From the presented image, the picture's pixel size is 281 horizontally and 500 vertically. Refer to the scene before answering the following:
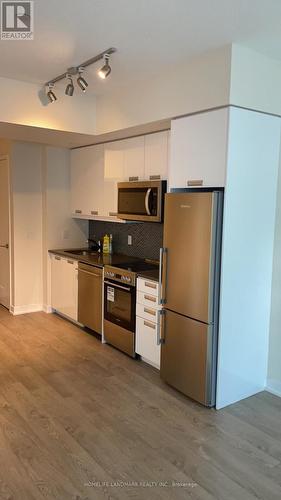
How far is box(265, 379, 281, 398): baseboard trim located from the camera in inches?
137

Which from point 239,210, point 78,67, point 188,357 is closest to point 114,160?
point 78,67

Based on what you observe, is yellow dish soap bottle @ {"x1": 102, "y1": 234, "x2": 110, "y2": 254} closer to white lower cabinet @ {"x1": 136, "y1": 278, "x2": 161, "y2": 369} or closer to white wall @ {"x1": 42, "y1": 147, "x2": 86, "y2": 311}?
white wall @ {"x1": 42, "y1": 147, "x2": 86, "y2": 311}

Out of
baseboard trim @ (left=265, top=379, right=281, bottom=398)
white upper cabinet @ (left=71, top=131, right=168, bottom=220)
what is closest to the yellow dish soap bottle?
white upper cabinet @ (left=71, top=131, right=168, bottom=220)

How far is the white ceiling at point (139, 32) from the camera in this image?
7.51 feet

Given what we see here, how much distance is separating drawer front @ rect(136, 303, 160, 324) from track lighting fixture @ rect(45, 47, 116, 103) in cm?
202

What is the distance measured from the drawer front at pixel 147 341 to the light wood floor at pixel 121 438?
0.13m

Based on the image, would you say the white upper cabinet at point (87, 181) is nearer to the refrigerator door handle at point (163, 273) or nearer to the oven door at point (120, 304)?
the oven door at point (120, 304)

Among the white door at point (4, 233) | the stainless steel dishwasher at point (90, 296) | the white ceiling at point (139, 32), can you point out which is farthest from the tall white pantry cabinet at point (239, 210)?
the white door at point (4, 233)

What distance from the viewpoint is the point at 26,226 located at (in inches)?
219

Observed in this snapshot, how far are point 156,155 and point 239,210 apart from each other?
3.97ft

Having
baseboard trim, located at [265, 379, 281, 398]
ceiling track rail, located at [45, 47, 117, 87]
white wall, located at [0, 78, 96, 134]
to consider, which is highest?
ceiling track rail, located at [45, 47, 117, 87]

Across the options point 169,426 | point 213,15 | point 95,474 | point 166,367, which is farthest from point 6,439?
point 213,15

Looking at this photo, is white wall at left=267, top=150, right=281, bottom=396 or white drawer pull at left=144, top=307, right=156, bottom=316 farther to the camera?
white drawer pull at left=144, top=307, right=156, bottom=316

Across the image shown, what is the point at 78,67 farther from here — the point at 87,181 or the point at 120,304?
the point at 120,304
